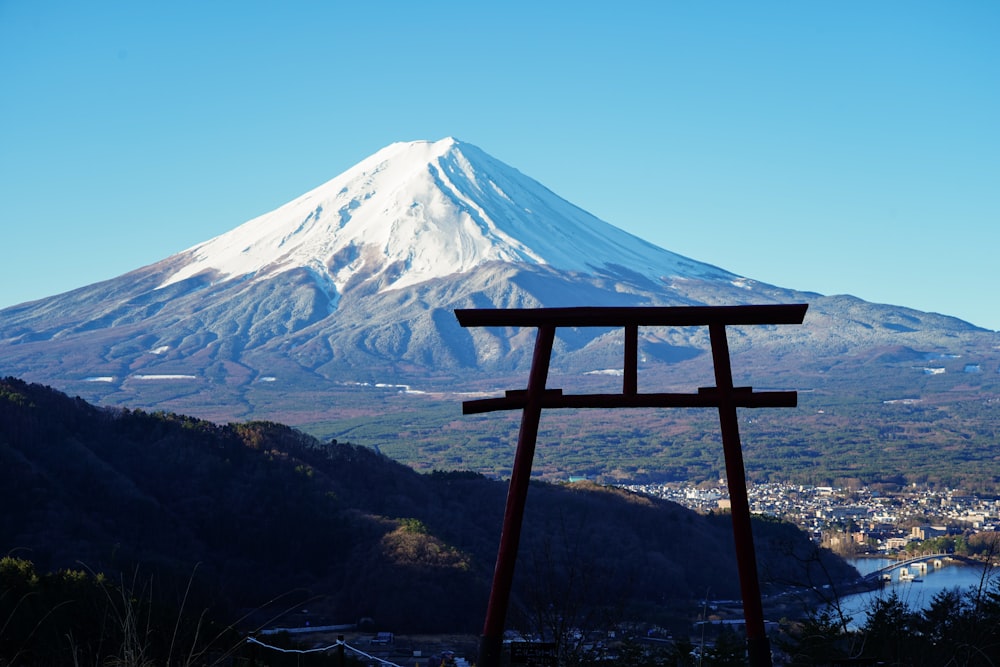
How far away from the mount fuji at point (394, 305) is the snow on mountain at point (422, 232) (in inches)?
10.6

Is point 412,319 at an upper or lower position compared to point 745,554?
upper

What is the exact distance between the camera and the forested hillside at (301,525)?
26.1 m

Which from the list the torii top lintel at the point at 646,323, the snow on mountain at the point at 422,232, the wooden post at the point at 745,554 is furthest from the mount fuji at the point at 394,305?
the wooden post at the point at 745,554

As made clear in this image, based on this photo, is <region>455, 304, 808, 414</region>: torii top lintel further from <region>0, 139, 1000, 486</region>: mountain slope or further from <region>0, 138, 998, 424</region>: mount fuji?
<region>0, 138, 998, 424</region>: mount fuji

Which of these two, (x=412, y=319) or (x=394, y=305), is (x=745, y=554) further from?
(x=394, y=305)

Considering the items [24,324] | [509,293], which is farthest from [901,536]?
[24,324]

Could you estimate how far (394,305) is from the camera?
14238 centimetres

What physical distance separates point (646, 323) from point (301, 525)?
2508 centimetres

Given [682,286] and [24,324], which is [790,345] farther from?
[24,324]

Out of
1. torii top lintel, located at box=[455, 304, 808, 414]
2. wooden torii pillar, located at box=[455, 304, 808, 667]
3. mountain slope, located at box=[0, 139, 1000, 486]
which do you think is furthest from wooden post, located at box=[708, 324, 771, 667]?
mountain slope, located at box=[0, 139, 1000, 486]

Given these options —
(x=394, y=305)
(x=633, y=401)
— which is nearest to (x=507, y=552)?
(x=633, y=401)

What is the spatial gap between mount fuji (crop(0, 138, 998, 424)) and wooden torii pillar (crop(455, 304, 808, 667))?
A: 315ft

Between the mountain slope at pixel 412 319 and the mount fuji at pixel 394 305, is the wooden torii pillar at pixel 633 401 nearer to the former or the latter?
the mountain slope at pixel 412 319

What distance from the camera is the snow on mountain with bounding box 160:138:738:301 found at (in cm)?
15100
